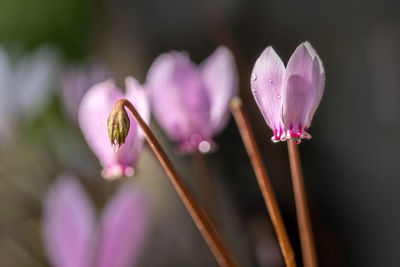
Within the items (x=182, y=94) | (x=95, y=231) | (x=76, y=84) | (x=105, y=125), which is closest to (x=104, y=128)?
(x=105, y=125)

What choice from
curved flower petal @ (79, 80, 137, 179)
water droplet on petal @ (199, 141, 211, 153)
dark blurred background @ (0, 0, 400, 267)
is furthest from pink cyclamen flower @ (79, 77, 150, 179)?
dark blurred background @ (0, 0, 400, 267)

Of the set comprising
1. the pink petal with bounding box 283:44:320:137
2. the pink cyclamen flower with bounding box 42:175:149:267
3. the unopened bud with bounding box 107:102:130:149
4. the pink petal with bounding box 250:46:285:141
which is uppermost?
the pink cyclamen flower with bounding box 42:175:149:267

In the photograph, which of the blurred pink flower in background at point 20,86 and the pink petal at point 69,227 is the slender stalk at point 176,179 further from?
the blurred pink flower in background at point 20,86

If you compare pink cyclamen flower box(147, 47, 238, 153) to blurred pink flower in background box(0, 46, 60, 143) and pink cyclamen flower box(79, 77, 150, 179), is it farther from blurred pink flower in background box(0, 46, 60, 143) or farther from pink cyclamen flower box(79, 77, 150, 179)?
blurred pink flower in background box(0, 46, 60, 143)

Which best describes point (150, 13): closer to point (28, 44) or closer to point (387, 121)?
point (28, 44)

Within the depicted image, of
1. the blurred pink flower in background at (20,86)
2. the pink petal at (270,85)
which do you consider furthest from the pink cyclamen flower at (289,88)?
the blurred pink flower in background at (20,86)

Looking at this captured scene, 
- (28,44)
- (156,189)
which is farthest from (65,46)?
(156,189)
